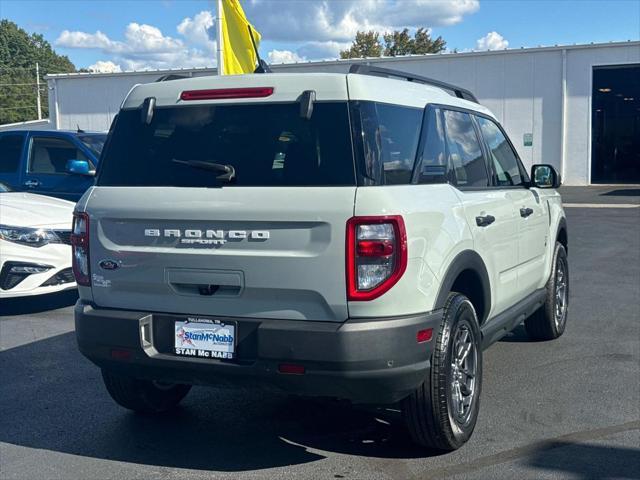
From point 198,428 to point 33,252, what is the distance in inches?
151

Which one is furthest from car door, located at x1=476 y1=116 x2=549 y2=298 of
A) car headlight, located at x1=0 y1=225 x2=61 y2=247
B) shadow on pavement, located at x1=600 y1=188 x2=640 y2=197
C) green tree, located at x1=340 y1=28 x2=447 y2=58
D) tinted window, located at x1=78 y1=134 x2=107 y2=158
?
green tree, located at x1=340 y1=28 x2=447 y2=58

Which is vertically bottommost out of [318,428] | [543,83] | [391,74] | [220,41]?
[318,428]

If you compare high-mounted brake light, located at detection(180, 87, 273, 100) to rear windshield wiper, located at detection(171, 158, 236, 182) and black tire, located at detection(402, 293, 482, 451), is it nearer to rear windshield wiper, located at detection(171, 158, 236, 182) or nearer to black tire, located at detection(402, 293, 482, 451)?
rear windshield wiper, located at detection(171, 158, 236, 182)

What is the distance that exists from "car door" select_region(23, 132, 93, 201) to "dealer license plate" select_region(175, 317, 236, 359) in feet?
22.6

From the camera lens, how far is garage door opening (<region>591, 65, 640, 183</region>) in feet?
109

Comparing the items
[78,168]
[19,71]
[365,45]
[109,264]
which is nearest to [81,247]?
[109,264]

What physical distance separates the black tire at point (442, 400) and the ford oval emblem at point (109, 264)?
1720 mm

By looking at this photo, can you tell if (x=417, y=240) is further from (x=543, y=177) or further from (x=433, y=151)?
(x=543, y=177)

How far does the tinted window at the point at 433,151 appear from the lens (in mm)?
4281

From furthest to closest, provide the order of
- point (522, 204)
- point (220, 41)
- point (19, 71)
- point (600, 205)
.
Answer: point (19, 71), point (600, 205), point (220, 41), point (522, 204)

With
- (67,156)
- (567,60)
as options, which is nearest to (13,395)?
(67,156)

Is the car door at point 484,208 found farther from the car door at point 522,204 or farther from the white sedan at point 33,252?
the white sedan at point 33,252

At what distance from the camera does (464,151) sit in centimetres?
498

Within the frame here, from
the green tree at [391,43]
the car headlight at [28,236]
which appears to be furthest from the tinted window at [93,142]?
the green tree at [391,43]
